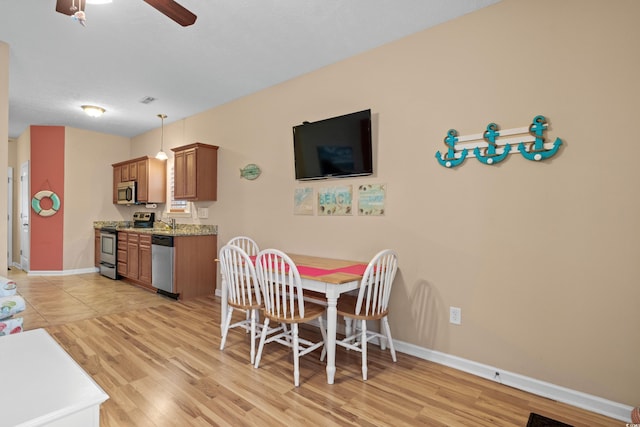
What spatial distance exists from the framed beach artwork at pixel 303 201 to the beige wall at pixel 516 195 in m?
0.33

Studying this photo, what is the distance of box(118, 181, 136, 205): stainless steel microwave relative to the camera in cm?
591

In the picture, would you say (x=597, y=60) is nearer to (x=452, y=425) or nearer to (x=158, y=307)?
(x=452, y=425)

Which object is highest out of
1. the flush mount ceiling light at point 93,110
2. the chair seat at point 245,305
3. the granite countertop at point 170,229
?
the flush mount ceiling light at point 93,110

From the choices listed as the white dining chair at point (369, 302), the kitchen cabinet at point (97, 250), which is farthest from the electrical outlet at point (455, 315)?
the kitchen cabinet at point (97, 250)

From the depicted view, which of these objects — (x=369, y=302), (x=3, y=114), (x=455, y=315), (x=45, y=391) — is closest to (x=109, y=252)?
(x=3, y=114)

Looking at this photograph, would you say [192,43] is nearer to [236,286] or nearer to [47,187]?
[236,286]

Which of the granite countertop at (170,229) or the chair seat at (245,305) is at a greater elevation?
the granite countertop at (170,229)

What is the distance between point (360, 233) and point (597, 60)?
2.08 meters

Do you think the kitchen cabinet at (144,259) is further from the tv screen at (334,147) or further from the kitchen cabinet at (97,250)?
the tv screen at (334,147)

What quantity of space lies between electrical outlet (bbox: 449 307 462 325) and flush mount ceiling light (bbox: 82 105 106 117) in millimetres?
5372

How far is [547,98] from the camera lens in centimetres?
220

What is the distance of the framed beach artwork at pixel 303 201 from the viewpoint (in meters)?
3.56

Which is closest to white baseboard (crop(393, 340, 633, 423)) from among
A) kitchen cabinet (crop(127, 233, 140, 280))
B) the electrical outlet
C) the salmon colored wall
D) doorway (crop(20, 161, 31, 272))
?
the electrical outlet

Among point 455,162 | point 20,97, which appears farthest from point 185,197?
point 455,162
